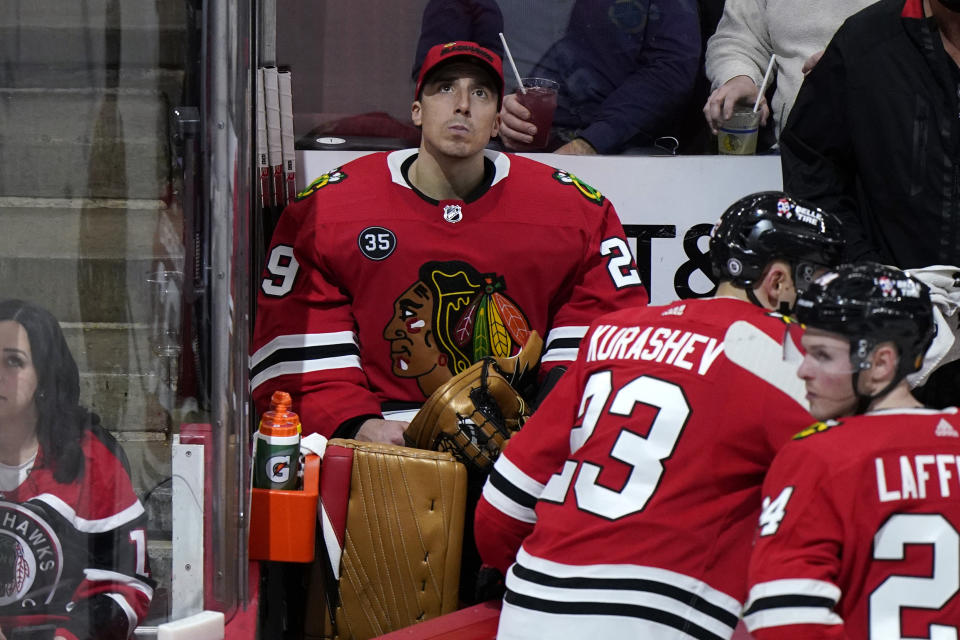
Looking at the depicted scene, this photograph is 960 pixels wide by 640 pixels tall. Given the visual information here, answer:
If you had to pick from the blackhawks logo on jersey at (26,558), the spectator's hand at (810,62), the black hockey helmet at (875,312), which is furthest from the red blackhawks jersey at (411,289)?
the black hockey helmet at (875,312)

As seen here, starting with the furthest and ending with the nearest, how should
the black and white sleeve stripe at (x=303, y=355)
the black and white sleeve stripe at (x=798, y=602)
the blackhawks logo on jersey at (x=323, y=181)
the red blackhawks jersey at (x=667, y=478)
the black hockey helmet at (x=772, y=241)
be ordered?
the blackhawks logo on jersey at (x=323, y=181)
the black and white sleeve stripe at (x=303, y=355)
the black hockey helmet at (x=772, y=241)
the red blackhawks jersey at (x=667, y=478)
the black and white sleeve stripe at (x=798, y=602)

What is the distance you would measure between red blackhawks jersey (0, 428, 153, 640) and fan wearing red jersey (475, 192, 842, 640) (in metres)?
0.66

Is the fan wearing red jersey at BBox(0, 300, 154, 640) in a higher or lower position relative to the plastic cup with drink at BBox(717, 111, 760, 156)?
lower

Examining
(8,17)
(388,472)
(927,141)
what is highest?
(8,17)

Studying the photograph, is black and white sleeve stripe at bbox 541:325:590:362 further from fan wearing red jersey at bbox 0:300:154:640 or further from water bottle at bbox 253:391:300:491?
fan wearing red jersey at bbox 0:300:154:640

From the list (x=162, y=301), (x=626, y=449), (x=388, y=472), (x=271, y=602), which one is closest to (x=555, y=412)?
(x=626, y=449)

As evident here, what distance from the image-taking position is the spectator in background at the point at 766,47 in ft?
11.1

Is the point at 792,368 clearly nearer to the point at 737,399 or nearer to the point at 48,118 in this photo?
the point at 737,399

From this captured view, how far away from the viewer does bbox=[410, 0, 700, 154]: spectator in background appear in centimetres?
353

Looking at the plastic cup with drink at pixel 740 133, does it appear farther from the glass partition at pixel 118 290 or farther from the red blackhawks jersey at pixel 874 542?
the red blackhawks jersey at pixel 874 542

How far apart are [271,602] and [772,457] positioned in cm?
124

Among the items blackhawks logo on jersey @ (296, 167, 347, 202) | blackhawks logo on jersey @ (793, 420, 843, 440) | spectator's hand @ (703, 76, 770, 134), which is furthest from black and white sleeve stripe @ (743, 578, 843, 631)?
spectator's hand @ (703, 76, 770, 134)

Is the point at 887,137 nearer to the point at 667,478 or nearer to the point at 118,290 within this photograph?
the point at 667,478

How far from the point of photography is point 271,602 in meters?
2.72
